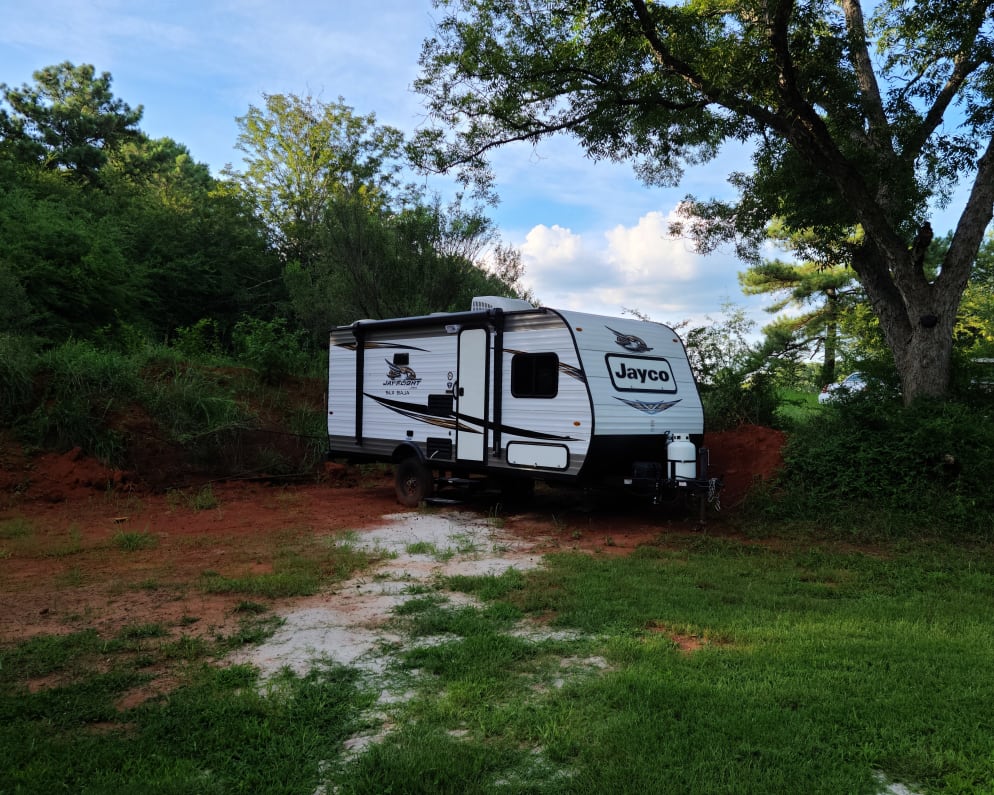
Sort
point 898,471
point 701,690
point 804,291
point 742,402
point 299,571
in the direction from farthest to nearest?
1. point 804,291
2. point 742,402
3. point 898,471
4. point 299,571
5. point 701,690

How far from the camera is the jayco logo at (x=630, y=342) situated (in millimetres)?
9648

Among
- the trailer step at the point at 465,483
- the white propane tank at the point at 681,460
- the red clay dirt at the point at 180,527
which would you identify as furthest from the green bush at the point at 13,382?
the white propane tank at the point at 681,460

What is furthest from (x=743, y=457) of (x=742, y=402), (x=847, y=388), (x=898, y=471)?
(x=898, y=471)

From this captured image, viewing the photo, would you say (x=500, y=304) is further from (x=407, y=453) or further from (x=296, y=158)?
(x=296, y=158)

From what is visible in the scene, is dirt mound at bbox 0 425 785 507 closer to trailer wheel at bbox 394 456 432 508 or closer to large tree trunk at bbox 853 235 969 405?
large tree trunk at bbox 853 235 969 405

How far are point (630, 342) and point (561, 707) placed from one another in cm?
664

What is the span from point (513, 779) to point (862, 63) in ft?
40.1

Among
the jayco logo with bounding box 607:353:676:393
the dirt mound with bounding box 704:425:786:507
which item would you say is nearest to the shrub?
the jayco logo with bounding box 607:353:676:393

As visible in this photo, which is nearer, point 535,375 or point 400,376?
point 535,375

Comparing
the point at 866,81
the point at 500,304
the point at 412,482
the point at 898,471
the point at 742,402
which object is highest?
the point at 866,81

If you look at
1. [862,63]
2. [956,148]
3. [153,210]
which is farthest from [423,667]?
[153,210]

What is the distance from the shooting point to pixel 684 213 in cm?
1471

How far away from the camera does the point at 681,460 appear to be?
9023 mm

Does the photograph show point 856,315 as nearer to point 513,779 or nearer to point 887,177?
point 887,177
